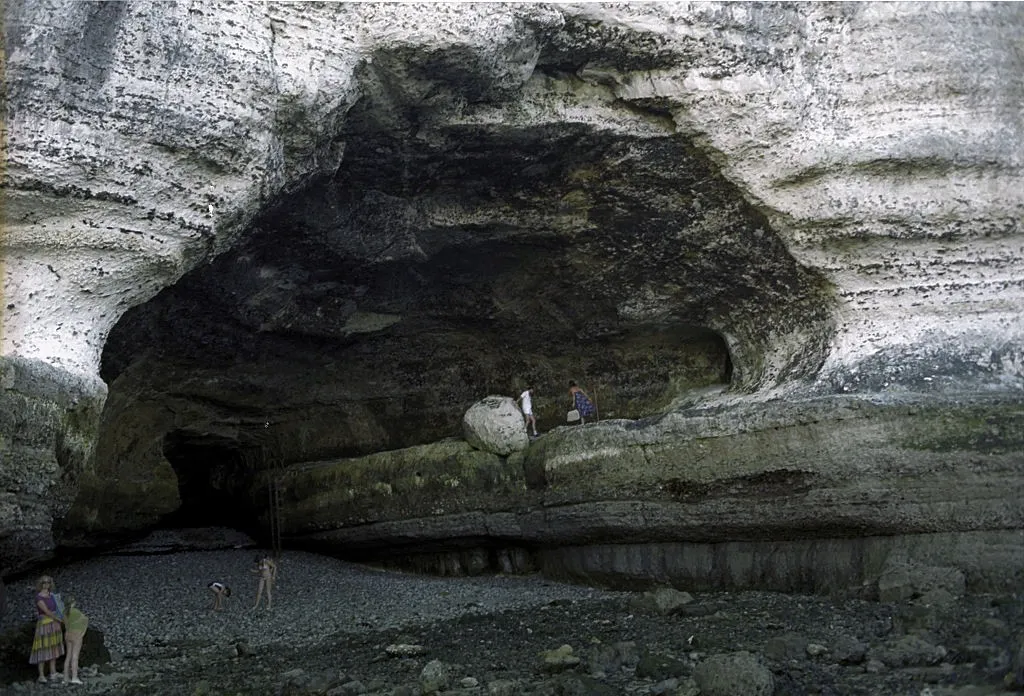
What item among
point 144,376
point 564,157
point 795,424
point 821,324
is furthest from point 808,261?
point 144,376

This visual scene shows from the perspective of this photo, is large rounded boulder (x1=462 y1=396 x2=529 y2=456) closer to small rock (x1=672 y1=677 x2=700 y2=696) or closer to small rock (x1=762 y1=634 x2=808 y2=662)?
small rock (x1=762 y1=634 x2=808 y2=662)

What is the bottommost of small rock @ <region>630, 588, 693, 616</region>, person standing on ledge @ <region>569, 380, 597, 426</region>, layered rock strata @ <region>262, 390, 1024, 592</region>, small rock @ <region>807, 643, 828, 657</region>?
small rock @ <region>807, 643, 828, 657</region>

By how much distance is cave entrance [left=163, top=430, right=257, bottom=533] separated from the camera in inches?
510

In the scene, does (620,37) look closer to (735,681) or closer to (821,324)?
(821,324)

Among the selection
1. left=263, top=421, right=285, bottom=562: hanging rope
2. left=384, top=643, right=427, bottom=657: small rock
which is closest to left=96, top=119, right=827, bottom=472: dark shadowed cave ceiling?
left=263, top=421, right=285, bottom=562: hanging rope

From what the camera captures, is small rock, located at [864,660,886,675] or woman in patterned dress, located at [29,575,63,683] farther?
woman in patterned dress, located at [29,575,63,683]

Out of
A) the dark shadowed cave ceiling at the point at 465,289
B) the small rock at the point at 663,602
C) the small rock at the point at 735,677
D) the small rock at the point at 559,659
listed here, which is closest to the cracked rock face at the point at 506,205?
the dark shadowed cave ceiling at the point at 465,289

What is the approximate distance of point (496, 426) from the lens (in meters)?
10.6

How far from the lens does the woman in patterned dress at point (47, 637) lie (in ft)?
23.4

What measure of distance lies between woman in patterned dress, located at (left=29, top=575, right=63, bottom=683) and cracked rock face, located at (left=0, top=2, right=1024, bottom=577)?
16.2 inches

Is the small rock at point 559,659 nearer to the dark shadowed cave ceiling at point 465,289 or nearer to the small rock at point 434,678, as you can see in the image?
the small rock at point 434,678

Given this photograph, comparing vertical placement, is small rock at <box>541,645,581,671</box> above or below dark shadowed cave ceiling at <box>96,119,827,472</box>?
below

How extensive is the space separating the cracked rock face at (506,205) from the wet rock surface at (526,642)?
4.68ft

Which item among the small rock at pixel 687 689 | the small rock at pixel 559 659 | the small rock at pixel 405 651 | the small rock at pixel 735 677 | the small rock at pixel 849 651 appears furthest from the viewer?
the small rock at pixel 405 651
